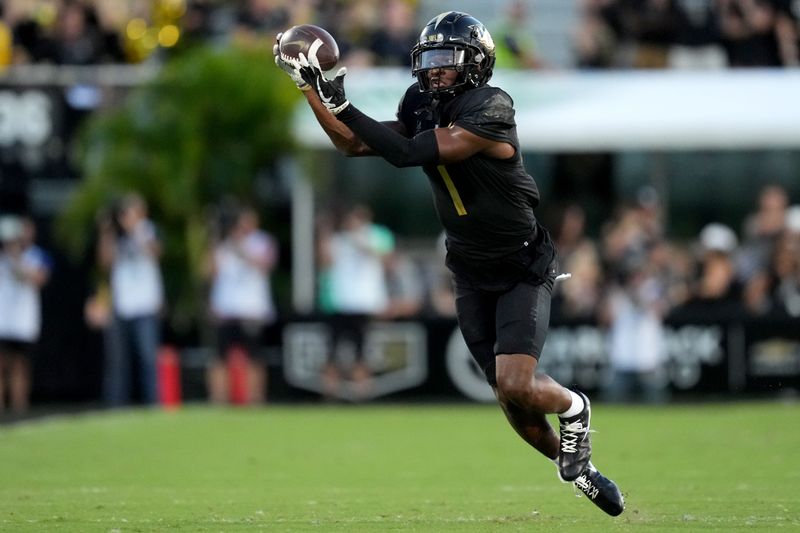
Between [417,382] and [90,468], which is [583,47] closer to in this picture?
[417,382]

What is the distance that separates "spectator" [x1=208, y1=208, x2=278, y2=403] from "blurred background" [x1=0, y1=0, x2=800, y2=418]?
3 cm

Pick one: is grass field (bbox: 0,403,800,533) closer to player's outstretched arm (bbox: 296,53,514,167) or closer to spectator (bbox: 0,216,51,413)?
player's outstretched arm (bbox: 296,53,514,167)

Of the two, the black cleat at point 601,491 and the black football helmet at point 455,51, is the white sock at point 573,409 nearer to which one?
the black cleat at point 601,491

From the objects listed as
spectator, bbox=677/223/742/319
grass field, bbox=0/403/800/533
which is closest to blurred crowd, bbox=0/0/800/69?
spectator, bbox=677/223/742/319

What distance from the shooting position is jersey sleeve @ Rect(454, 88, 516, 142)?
7305 mm

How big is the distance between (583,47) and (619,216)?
212 centimetres

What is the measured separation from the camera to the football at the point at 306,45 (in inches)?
285

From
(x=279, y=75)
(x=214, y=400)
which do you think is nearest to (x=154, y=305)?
(x=214, y=400)

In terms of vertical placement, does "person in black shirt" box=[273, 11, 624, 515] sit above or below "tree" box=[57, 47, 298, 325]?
below

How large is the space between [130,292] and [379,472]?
6.90 m

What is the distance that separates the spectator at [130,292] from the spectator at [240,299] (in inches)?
28.6

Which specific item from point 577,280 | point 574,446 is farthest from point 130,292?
point 574,446

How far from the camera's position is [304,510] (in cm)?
793

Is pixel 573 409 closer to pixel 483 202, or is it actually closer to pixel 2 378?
pixel 483 202
